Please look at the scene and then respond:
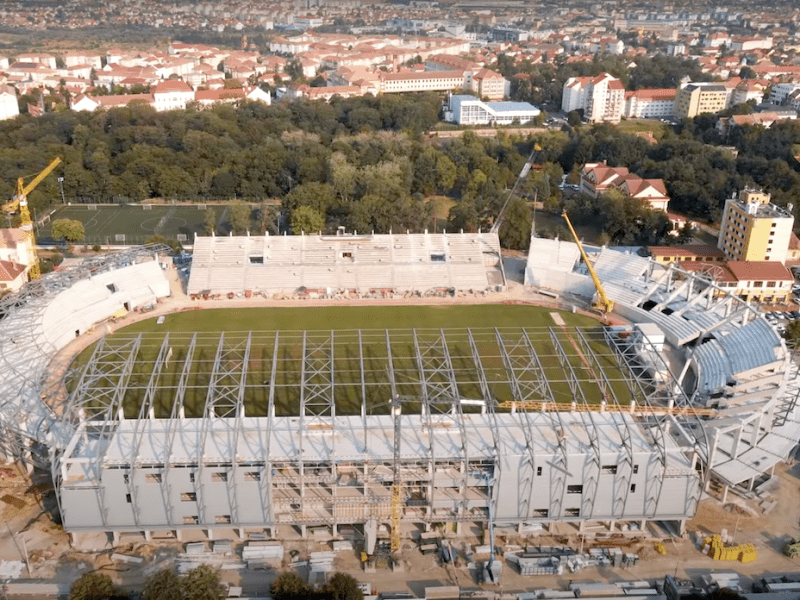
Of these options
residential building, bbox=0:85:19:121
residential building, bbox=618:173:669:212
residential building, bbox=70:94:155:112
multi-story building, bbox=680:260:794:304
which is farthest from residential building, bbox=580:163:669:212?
residential building, bbox=0:85:19:121

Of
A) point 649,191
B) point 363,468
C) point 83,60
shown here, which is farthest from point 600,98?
point 83,60

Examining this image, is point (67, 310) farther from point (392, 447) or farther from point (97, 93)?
point (97, 93)

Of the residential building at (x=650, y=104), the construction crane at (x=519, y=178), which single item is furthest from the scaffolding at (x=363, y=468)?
the residential building at (x=650, y=104)

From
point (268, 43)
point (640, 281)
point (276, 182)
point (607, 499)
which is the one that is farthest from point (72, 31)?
point (607, 499)

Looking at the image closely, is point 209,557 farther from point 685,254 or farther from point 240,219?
point 685,254

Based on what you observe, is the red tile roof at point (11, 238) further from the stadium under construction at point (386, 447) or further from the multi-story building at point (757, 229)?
the multi-story building at point (757, 229)

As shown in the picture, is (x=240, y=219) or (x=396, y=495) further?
(x=240, y=219)
